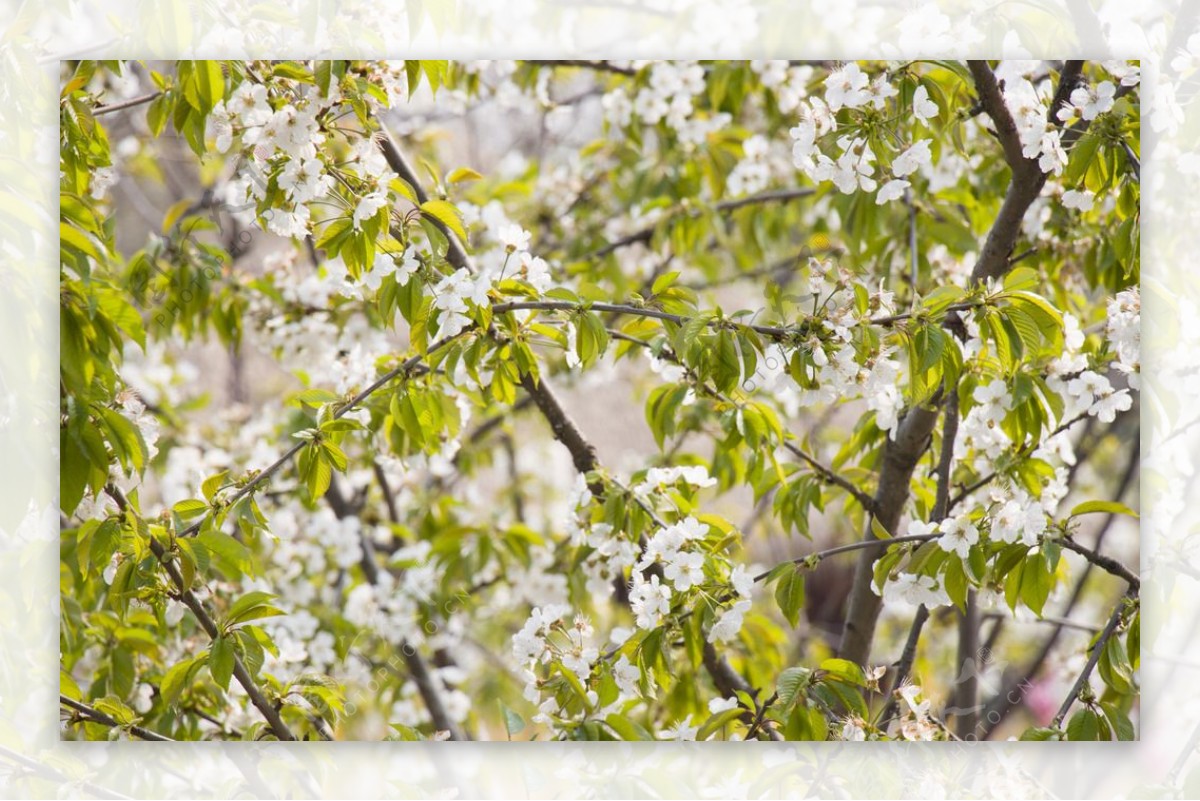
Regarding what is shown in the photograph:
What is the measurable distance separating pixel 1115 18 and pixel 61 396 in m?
1.45

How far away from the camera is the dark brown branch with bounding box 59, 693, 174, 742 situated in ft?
4.59

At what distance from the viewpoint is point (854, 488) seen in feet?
5.09

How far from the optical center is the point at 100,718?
4.66ft

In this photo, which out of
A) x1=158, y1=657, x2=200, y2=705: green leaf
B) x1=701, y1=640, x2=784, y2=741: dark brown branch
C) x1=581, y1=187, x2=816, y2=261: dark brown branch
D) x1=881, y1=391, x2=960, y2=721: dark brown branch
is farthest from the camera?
x1=581, y1=187, x2=816, y2=261: dark brown branch

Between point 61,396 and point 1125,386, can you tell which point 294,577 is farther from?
point 1125,386

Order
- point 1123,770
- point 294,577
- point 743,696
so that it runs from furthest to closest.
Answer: point 294,577 → point 1123,770 → point 743,696

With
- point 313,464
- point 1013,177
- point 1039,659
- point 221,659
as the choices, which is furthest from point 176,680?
point 1039,659

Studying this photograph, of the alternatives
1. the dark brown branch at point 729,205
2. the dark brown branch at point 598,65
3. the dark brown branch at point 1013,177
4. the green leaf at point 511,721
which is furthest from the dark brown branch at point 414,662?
the dark brown branch at point 1013,177

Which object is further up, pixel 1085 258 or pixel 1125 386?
pixel 1085 258

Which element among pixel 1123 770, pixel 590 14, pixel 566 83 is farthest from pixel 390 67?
pixel 1123 770

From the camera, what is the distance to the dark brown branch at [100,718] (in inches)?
55.1

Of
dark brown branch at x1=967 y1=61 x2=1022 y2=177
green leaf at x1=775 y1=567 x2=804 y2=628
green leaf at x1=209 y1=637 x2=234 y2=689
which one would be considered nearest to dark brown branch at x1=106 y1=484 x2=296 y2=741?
green leaf at x1=209 y1=637 x2=234 y2=689

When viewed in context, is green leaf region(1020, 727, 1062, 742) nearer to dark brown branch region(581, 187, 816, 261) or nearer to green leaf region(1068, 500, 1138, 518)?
green leaf region(1068, 500, 1138, 518)

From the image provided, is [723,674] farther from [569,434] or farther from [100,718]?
[100,718]
